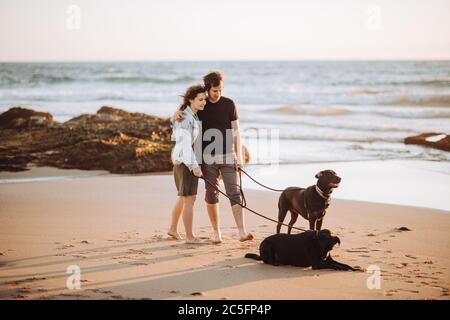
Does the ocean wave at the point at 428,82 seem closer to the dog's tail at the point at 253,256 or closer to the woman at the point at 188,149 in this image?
the woman at the point at 188,149

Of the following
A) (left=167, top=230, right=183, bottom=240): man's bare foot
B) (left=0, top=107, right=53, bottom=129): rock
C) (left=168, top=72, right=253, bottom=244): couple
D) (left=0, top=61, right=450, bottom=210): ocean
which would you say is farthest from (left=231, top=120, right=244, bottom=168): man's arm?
(left=0, top=107, right=53, bottom=129): rock

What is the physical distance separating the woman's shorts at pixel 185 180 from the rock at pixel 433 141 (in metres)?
8.76

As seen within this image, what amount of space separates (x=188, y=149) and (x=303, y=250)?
1618 millimetres

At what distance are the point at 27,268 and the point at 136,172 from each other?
553cm

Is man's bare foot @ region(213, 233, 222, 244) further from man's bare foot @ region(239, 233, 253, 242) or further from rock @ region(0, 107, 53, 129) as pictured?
rock @ region(0, 107, 53, 129)

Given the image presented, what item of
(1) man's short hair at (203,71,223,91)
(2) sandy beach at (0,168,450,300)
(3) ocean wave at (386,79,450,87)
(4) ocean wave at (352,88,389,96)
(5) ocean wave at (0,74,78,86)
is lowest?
(2) sandy beach at (0,168,450,300)

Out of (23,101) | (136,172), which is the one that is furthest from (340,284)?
(23,101)

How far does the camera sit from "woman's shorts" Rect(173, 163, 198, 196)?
257 inches

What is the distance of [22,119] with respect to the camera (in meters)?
15.3

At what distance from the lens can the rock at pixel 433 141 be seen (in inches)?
542

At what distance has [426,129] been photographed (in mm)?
18188

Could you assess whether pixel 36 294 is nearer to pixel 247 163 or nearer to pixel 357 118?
pixel 247 163

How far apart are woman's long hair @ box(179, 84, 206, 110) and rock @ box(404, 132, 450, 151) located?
8.91 m

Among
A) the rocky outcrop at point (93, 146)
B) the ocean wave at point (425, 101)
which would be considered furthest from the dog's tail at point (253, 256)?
the ocean wave at point (425, 101)
